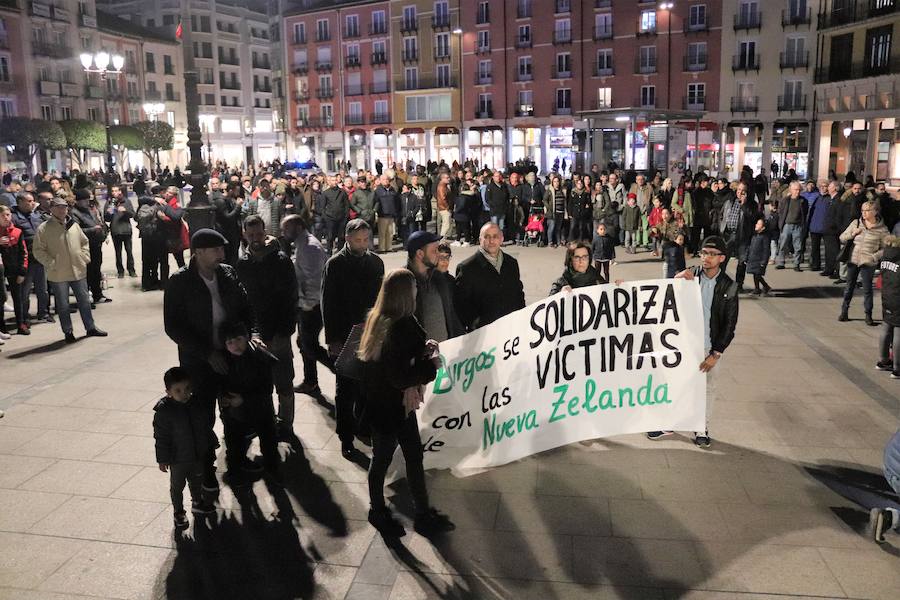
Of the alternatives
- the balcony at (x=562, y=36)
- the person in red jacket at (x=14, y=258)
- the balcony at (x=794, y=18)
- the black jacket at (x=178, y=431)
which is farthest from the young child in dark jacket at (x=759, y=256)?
the balcony at (x=562, y=36)

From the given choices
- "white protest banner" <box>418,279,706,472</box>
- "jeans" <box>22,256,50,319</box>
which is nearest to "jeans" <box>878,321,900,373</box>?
"white protest banner" <box>418,279,706,472</box>

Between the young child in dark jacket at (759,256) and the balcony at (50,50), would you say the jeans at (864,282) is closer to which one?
the young child in dark jacket at (759,256)

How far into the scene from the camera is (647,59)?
50750 mm

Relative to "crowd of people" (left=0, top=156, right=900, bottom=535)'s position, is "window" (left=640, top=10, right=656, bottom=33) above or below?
above

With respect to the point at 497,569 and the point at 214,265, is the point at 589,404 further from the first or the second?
the point at 214,265

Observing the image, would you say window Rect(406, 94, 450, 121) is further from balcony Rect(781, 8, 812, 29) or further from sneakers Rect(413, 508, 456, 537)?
sneakers Rect(413, 508, 456, 537)

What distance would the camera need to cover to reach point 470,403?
564 cm

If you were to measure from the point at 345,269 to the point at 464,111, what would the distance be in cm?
5454

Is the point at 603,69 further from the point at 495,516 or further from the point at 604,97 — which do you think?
the point at 495,516

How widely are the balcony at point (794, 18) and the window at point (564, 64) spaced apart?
13243mm

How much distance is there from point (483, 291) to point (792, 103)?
46.7 meters

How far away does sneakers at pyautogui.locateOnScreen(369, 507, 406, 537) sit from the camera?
16.3 ft

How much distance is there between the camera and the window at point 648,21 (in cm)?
5003

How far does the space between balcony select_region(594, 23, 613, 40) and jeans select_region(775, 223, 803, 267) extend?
131ft
